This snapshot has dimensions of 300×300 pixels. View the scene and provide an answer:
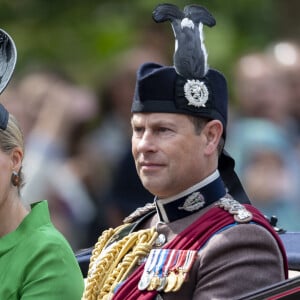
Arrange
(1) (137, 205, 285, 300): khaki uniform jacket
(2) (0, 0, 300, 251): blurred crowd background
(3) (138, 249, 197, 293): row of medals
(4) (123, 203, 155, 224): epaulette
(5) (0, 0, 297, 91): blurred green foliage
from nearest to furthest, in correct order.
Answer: (1) (137, 205, 285, 300): khaki uniform jacket, (3) (138, 249, 197, 293): row of medals, (4) (123, 203, 155, 224): epaulette, (2) (0, 0, 300, 251): blurred crowd background, (5) (0, 0, 297, 91): blurred green foliage

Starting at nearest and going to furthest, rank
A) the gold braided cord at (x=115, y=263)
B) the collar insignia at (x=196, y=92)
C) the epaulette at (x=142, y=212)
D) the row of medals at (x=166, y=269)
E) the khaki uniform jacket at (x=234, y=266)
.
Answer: the khaki uniform jacket at (x=234, y=266)
the row of medals at (x=166, y=269)
the collar insignia at (x=196, y=92)
the gold braided cord at (x=115, y=263)
the epaulette at (x=142, y=212)

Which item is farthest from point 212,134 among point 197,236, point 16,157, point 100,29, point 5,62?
point 100,29

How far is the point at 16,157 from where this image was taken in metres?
5.48

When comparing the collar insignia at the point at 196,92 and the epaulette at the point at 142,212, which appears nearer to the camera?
the collar insignia at the point at 196,92

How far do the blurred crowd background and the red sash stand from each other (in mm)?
2333

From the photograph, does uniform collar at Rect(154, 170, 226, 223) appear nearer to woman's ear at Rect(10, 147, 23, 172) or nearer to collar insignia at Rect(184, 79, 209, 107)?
collar insignia at Rect(184, 79, 209, 107)

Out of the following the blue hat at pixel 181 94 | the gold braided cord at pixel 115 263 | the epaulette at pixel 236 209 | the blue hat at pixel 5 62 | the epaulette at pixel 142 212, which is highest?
the blue hat at pixel 5 62

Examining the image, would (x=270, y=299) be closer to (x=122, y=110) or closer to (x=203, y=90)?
(x=203, y=90)

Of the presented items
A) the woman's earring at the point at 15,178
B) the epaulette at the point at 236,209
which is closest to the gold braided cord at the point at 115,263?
the epaulette at the point at 236,209

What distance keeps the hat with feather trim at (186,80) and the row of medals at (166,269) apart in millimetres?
523

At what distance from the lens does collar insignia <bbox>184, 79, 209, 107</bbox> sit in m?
5.29

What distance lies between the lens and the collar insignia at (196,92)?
208 inches

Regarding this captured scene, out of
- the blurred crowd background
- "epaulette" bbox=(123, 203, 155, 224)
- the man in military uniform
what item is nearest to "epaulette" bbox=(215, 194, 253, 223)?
the man in military uniform

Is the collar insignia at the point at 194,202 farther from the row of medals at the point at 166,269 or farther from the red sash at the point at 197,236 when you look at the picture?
the row of medals at the point at 166,269
